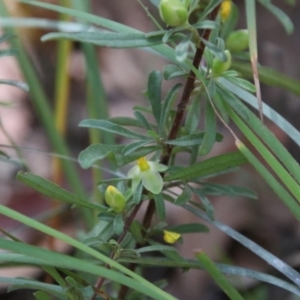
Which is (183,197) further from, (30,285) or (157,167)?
(30,285)

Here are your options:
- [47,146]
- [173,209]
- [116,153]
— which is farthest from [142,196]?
[47,146]

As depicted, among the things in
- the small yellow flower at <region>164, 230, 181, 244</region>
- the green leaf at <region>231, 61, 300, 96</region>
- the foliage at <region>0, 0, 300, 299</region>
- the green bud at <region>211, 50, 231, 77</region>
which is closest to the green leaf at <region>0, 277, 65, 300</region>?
the foliage at <region>0, 0, 300, 299</region>

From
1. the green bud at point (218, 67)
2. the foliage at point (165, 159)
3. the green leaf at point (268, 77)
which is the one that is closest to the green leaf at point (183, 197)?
the foliage at point (165, 159)

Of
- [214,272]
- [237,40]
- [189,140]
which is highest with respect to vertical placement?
[237,40]

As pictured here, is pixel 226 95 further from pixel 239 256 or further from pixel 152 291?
pixel 239 256

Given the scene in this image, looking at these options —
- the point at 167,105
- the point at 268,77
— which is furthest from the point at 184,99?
the point at 268,77

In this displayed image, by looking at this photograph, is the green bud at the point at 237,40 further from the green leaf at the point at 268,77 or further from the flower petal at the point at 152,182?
the flower petal at the point at 152,182
